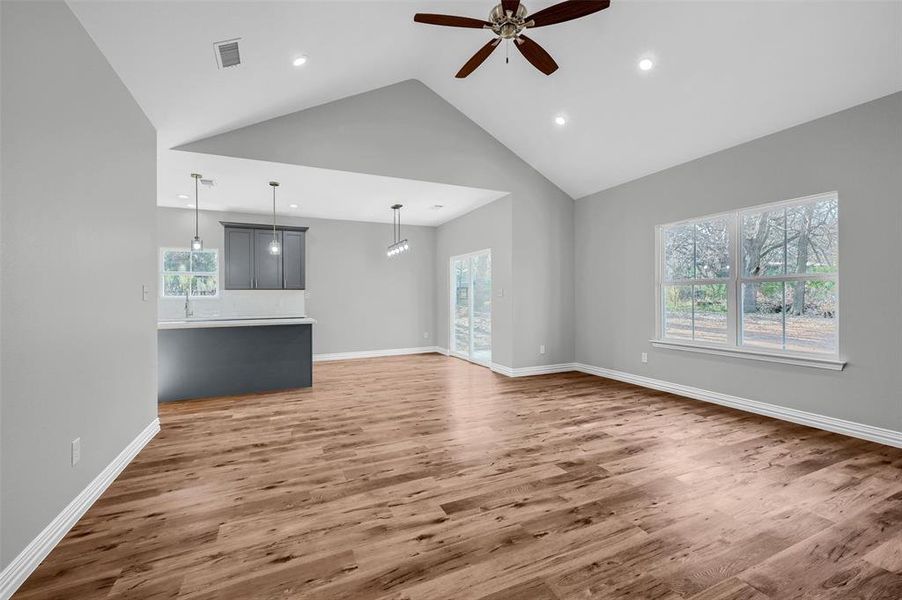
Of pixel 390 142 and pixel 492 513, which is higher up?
pixel 390 142

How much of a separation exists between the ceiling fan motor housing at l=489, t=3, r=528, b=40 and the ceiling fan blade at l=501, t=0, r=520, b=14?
21 millimetres

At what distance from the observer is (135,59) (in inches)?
105

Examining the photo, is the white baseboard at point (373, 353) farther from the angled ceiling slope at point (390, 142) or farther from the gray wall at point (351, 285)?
the angled ceiling slope at point (390, 142)

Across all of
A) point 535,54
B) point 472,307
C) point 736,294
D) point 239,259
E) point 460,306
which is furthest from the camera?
point 460,306

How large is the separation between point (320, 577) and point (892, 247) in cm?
466

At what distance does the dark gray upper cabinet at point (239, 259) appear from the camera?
6336mm

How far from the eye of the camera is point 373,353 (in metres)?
7.92

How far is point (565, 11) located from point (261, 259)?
5770 millimetres

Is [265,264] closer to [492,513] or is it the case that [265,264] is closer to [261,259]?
[261,259]

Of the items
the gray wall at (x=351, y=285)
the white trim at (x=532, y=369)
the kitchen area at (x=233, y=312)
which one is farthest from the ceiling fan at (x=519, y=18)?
the gray wall at (x=351, y=285)

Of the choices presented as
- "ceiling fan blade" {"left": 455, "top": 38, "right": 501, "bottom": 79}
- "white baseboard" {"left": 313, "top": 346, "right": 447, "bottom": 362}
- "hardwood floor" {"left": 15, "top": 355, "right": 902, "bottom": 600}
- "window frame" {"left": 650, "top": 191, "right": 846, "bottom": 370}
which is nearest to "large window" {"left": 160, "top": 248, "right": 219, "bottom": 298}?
"white baseboard" {"left": 313, "top": 346, "right": 447, "bottom": 362}

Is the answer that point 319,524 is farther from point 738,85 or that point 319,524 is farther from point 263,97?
point 738,85

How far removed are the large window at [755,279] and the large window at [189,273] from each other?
282 inches

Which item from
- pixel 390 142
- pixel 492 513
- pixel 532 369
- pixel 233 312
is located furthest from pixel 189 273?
pixel 492 513
